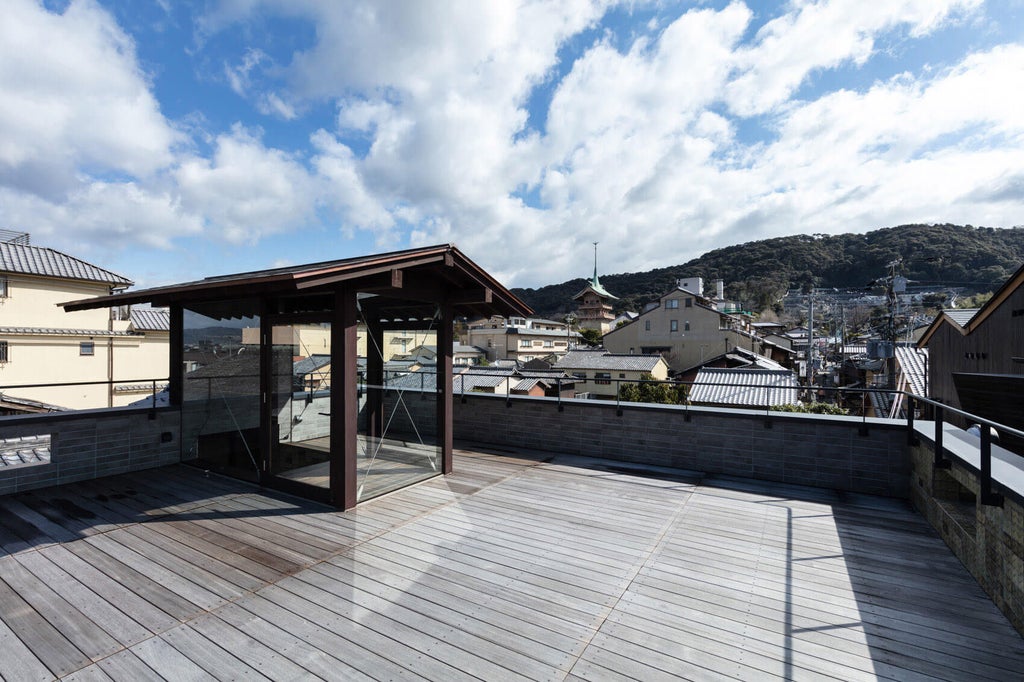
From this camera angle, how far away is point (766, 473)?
4.84m

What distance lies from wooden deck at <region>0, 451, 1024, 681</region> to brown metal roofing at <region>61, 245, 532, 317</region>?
1970mm

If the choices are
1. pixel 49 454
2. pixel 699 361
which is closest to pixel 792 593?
pixel 49 454

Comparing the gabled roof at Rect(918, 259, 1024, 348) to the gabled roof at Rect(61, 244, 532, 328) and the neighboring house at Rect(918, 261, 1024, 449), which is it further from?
the gabled roof at Rect(61, 244, 532, 328)

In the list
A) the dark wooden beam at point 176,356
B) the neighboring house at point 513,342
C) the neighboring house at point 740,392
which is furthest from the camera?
the neighboring house at point 513,342

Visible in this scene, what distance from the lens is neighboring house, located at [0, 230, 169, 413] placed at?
15.3 metres

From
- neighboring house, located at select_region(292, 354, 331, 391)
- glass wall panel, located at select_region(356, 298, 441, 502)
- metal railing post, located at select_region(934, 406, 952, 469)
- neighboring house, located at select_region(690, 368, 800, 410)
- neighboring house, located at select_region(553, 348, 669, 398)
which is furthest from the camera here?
neighboring house, located at select_region(553, 348, 669, 398)

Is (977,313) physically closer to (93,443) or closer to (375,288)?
(375,288)

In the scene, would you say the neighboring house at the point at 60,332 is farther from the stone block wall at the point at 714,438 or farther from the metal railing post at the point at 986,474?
the metal railing post at the point at 986,474

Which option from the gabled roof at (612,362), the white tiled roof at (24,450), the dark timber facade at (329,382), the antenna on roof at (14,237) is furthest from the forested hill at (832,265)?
the antenna on roof at (14,237)

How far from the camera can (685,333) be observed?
1257 inches

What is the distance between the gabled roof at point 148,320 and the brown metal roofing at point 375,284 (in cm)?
1749

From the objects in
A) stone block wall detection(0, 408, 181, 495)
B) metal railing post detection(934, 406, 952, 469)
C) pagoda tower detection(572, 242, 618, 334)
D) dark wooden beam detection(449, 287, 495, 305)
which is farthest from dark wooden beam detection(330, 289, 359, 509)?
pagoda tower detection(572, 242, 618, 334)

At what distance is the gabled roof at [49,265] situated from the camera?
15383 millimetres

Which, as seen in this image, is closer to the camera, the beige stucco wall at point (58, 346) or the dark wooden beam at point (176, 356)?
the dark wooden beam at point (176, 356)
